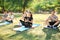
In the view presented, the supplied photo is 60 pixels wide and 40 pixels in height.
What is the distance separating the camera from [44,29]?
4289 mm

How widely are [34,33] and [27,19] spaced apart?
1.96 feet

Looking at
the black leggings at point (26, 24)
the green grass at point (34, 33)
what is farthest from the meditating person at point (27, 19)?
the green grass at point (34, 33)

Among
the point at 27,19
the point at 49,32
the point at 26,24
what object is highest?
the point at 27,19

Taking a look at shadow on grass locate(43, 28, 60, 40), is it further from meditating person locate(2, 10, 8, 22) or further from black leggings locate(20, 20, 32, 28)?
meditating person locate(2, 10, 8, 22)

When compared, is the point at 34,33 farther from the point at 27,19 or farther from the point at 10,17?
the point at 10,17

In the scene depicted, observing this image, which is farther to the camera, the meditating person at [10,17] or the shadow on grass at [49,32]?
the meditating person at [10,17]

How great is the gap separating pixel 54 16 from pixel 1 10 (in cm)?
151

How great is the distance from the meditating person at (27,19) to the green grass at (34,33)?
4.5 inches

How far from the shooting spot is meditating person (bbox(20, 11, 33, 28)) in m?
4.42

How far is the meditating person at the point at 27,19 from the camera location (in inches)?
174

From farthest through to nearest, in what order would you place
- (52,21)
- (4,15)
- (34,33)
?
(4,15) < (52,21) < (34,33)

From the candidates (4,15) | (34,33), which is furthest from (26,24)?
(4,15)

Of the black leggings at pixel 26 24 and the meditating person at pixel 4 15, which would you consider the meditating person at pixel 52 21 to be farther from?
the meditating person at pixel 4 15

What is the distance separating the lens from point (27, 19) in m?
4.52
